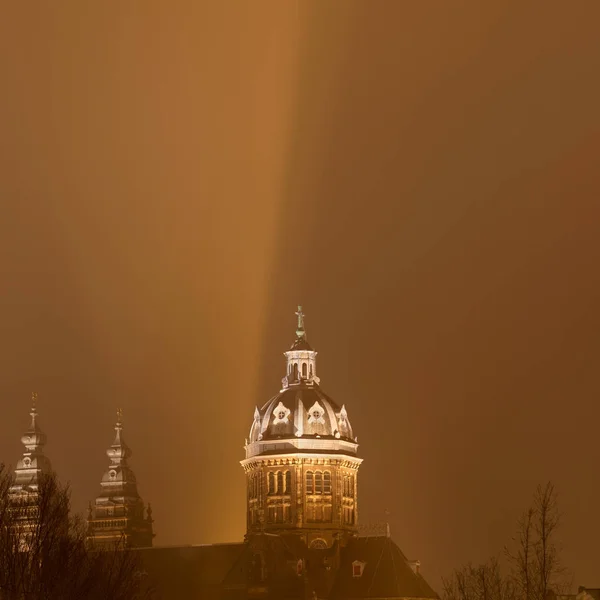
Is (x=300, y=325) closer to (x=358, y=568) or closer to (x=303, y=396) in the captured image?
(x=303, y=396)

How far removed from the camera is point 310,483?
170625mm

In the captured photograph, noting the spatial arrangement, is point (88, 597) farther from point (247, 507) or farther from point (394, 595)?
point (247, 507)

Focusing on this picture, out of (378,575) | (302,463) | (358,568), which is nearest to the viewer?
(378,575)

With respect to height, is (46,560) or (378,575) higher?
(378,575)

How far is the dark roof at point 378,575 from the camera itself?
16095cm

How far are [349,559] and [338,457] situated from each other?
30.1 ft

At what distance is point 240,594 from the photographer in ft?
538

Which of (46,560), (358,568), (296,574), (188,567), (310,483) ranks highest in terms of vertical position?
(310,483)

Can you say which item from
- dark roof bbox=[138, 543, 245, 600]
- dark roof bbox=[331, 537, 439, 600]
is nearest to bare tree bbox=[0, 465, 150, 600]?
dark roof bbox=[331, 537, 439, 600]

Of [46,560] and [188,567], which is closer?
[46,560]

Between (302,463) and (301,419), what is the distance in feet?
12.1

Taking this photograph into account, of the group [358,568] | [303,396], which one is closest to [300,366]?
[303,396]

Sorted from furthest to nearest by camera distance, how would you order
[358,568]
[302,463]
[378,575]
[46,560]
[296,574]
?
[302,463], [358,568], [296,574], [378,575], [46,560]

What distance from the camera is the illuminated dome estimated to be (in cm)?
17075
